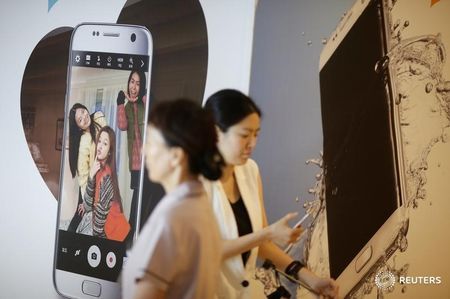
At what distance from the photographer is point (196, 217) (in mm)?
1003

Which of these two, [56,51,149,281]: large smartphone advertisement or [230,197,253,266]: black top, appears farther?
[56,51,149,281]: large smartphone advertisement

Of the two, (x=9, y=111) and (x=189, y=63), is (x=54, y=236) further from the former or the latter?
(x=189, y=63)

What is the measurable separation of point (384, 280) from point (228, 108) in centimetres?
Answer: 60

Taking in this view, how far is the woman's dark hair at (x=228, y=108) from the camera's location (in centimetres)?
128

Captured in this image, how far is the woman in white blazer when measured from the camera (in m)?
1.29

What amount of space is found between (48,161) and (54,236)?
250mm

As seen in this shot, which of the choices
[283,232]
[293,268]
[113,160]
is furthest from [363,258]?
[113,160]

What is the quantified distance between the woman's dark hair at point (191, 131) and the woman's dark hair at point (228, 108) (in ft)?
0.80

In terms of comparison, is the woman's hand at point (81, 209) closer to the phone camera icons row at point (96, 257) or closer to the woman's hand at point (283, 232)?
the phone camera icons row at point (96, 257)

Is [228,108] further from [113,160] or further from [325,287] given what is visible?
[113,160]

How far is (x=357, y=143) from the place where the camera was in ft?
4.78

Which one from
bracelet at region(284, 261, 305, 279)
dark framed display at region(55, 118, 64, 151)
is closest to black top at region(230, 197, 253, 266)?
bracelet at region(284, 261, 305, 279)

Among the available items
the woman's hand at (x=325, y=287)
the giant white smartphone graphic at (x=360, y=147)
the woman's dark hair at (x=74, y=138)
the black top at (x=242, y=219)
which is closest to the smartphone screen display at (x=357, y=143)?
the giant white smartphone graphic at (x=360, y=147)

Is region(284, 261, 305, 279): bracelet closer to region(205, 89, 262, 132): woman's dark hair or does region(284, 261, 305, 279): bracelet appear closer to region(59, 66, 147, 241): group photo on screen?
region(205, 89, 262, 132): woman's dark hair
